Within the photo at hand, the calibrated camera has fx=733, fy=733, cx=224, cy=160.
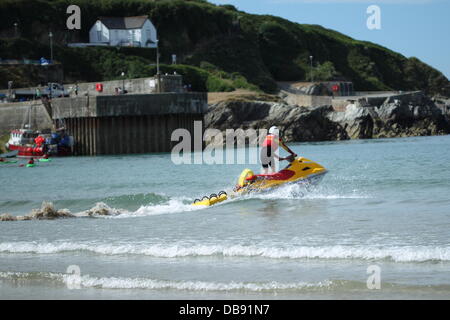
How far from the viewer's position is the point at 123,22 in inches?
3989

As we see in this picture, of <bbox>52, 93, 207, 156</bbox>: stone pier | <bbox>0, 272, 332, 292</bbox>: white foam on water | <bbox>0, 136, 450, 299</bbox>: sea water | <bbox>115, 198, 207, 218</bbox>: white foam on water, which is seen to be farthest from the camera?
<bbox>52, 93, 207, 156</bbox>: stone pier

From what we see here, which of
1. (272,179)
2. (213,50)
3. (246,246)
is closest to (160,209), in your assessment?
(272,179)

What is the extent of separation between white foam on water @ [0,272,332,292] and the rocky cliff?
5783 cm

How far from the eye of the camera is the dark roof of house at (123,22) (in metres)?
99.5

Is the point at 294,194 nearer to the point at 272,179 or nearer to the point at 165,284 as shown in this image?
the point at 272,179

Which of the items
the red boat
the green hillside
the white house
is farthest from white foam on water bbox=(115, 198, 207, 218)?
the white house

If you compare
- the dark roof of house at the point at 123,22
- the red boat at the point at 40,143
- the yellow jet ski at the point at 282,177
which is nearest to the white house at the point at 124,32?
the dark roof of house at the point at 123,22

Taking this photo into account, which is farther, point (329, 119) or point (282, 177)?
point (329, 119)

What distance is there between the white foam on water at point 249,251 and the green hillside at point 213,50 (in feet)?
220

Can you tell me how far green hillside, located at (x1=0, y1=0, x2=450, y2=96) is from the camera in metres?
89.1

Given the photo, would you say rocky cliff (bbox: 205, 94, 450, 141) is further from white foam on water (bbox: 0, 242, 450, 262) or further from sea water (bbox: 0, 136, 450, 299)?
white foam on water (bbox: 0, 242, 450, 262)

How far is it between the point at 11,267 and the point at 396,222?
7.59 metres

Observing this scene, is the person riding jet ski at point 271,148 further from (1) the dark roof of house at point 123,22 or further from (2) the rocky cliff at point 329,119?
(1) the dark roof of house at point 123,22

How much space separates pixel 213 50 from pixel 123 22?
15517mm
